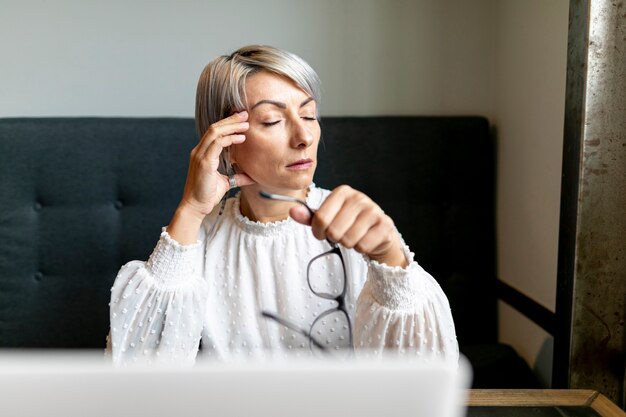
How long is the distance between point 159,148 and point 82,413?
1.36 metres

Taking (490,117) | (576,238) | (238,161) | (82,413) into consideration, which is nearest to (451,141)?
(490,117)

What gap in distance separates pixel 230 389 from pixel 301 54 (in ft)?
4.97

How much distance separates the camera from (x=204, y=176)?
1.12 metres

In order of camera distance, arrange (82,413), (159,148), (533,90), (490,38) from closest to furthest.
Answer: (82,413) < (533,90) < (159,148) < (490,38)

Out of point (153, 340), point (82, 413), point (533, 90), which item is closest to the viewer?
point (82, 413)

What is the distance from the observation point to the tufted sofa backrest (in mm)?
1691

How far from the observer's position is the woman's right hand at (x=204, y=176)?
1.11 meters

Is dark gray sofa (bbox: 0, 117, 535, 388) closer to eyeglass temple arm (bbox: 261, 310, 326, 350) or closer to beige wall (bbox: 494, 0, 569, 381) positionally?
beige wall (bbox: 494, 0, 569, 381)

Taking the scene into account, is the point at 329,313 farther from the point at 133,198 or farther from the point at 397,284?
the point at 133,198

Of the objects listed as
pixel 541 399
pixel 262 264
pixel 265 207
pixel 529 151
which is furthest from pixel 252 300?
pixel 529 151

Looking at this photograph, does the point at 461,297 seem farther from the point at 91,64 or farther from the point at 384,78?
the point at 91,64

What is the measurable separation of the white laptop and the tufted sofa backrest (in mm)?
1337

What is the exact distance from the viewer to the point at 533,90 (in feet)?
5.22

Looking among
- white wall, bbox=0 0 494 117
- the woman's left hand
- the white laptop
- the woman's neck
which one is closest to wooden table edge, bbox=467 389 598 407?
the woman's left hand
